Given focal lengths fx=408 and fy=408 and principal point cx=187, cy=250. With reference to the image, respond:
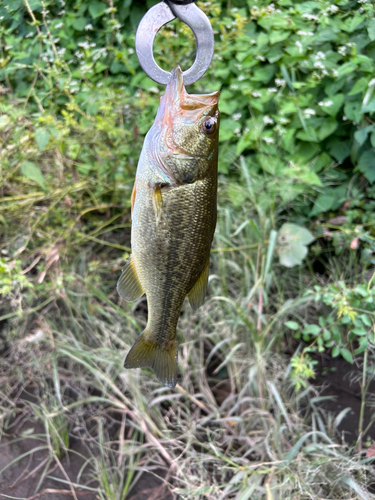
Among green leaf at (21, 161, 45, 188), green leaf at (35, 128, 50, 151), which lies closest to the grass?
green leaf at (21, 161, 45, 188)

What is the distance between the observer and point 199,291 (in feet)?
3.21

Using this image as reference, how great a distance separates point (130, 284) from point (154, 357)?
0.66 ft

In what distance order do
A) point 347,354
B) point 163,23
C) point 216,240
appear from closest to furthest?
point 163,23, point 347,354, point 216,240

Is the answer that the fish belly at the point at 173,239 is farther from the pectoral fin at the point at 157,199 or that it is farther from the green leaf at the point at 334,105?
the green leaf at the point at 334,105

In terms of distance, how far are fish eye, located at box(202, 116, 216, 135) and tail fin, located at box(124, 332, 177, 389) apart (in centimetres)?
51

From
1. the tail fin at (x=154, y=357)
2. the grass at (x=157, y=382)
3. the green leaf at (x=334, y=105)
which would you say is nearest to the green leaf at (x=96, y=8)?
the grass at (x=157, y=382)

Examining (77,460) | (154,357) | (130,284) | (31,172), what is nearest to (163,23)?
(130,284)

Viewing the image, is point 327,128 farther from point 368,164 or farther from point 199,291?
point 199,291

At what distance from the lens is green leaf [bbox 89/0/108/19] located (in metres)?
2.56

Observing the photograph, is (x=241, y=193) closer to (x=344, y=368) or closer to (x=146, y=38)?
(x=344, y=368)

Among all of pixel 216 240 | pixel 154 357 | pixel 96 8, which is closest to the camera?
pixel 154 357

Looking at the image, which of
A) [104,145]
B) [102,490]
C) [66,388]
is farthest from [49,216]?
[102,490]

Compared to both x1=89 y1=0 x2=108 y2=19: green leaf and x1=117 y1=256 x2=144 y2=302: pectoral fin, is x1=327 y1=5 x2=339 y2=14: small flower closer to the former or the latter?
x1=89 y1=0 x2=108 y2=19: green leaf

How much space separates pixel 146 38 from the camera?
80 cm
